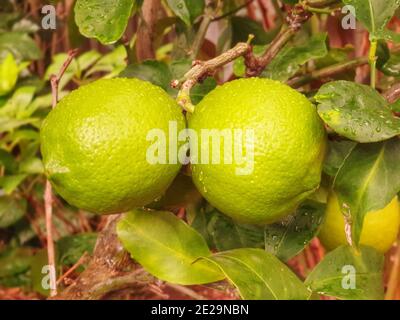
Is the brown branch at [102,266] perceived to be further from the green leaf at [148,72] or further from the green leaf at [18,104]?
the green leaf at [18,104]

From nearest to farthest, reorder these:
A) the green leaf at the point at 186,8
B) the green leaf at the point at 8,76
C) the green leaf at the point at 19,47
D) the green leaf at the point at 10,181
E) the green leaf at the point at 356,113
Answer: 1. the green leaf at the point at 356,113
2. the green leaf at the point at 186,8
3. the green leaf at the point at 10,181
4. the green leaf at the point at 8,76
5. the green leaf at the point at 19,47

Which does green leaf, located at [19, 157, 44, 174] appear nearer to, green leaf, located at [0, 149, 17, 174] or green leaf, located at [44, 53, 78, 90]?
green leaf, located at [0, 149, 17, 174]

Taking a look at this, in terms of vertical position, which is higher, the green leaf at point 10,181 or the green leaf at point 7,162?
the green leaf at point 7,162

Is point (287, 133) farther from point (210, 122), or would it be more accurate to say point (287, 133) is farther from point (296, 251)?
point (296, 251)

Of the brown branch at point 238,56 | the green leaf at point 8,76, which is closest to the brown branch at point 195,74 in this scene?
the brown branch at point 238,56

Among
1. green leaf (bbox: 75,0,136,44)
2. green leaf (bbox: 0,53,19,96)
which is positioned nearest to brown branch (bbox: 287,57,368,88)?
green leaf (bbox: 75,0,136,44)
